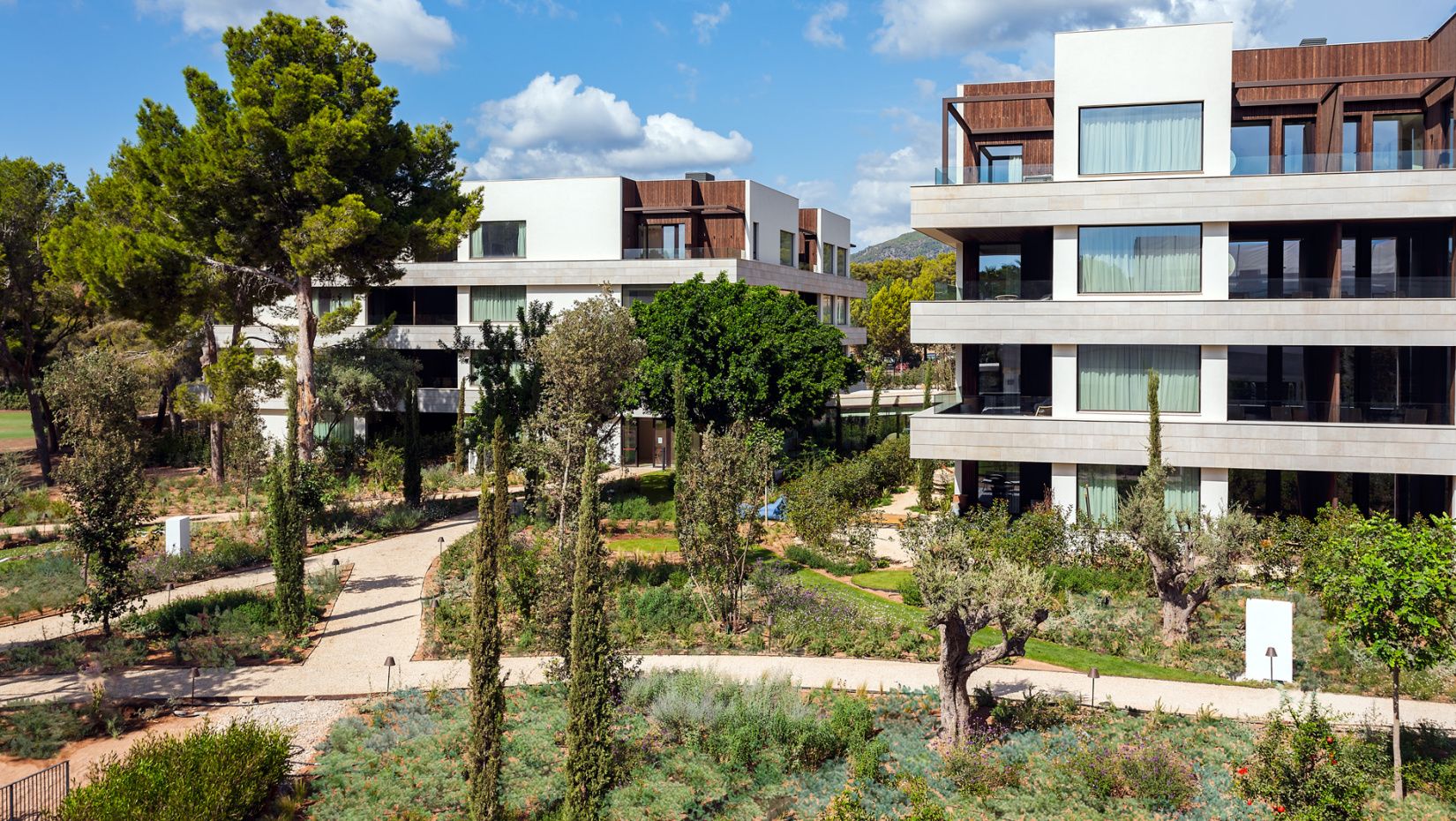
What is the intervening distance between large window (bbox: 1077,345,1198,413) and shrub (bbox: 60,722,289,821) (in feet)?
73.2

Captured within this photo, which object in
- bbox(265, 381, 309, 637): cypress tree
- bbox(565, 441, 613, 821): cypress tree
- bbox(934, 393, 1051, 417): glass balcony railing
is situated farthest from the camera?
bbox(934, 393, 1051, 417): glass balcony railing

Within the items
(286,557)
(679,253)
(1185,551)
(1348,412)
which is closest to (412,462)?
(286,557)

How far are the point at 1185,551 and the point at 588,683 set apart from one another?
548 inches

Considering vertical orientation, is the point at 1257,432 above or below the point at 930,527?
above

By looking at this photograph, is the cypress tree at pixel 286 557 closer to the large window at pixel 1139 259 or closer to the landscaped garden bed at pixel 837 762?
the landscaped garden bed at pixel 837 762

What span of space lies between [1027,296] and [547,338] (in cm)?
1379

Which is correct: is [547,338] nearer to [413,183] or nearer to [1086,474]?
[413,183]

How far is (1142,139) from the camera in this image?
90.6 feet

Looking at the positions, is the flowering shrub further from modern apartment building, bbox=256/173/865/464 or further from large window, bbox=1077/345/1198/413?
modern apartment building, bbox=256/173/865/464

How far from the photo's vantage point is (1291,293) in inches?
1051

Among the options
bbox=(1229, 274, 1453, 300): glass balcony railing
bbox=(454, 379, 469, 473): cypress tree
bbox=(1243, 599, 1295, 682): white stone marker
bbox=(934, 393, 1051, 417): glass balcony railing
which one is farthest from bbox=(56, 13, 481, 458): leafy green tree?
bbox=(1243, 599, 1295, 682): white stone marker

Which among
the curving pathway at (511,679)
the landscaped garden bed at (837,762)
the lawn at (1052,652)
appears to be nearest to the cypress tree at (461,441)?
the curving pathway at (511,679)

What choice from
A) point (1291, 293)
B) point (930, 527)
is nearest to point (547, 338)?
point (930, 527)

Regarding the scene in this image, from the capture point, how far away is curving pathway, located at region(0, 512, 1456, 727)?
17.2 m
